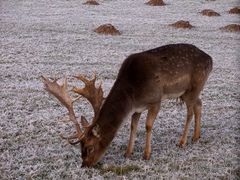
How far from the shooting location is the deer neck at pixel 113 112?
628cm

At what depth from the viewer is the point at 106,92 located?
442 inches

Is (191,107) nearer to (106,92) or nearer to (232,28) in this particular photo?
(106,92)

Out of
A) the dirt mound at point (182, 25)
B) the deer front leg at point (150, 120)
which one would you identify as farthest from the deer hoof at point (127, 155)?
the dirt mound at point (182, 25)

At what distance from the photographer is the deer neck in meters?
6.28

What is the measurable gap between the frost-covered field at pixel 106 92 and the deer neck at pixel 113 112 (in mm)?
723

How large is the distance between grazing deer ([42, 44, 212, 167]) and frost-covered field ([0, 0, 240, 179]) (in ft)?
1.64

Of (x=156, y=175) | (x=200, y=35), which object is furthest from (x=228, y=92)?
(x=200, y=35)

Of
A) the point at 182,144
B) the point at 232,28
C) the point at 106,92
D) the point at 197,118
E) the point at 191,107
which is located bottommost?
the point at 232,28

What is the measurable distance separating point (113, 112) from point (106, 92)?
16.0 ft

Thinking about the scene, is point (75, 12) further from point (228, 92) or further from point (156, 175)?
point (156, 175)

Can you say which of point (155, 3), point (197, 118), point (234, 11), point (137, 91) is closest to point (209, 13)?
point (234, 11)

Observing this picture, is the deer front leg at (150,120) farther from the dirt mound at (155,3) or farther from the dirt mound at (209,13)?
the dirt mound at (155,3)

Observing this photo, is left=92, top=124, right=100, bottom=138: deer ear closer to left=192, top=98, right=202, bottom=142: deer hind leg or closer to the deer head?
the deer head

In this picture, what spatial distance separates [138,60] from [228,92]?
17.9ft
